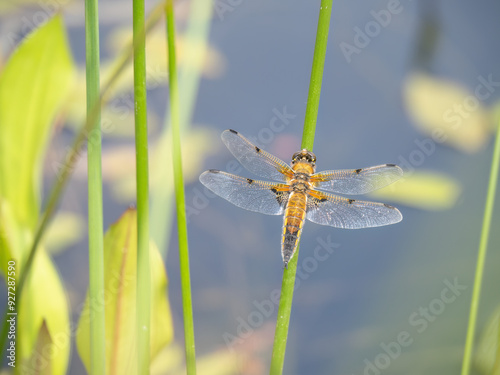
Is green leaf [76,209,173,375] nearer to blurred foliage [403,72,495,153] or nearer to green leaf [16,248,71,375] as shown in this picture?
green leaf [16,248,71,375]

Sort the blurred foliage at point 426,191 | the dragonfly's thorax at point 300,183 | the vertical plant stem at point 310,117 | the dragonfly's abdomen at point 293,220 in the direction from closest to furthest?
1. the vertical plant stem at point 310,117
2. the dragonfly's abdomen at point 293,220
3. the dragonfly's thorax at point 300,183
4. the blurred foliage at point 426,191

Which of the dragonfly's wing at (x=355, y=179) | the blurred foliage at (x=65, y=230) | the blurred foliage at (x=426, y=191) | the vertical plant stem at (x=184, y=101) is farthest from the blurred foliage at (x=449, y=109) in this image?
the blurred foliage at (x=65, y=230)

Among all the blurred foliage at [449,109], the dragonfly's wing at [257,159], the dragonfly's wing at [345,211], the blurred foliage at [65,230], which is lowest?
the blurred foliage at [65,230]

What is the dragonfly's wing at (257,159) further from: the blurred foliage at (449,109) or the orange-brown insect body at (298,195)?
the blurred foliage at (449,109)

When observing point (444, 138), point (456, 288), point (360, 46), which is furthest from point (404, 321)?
point (360, 46)

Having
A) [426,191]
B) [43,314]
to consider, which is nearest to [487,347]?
[426,191]

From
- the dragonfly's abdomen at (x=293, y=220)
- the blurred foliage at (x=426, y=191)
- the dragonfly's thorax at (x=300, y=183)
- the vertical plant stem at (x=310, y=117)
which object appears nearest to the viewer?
the vertical plant stem at (x=310, y=117)

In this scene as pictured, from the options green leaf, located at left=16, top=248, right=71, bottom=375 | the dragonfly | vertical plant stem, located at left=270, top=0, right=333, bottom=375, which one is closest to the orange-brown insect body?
the dragonfly
